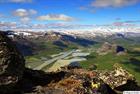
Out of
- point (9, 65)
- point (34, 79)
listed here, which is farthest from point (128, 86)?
point (9, 65)

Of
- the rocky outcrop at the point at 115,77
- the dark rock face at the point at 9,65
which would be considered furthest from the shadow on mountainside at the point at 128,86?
the dark rock face at the point at 9,65

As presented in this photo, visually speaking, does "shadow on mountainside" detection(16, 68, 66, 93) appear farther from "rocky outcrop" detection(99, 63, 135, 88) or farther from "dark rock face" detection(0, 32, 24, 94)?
"rocky outcrop" detection(99, 63, 135, 88)

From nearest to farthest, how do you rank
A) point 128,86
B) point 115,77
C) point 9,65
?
point 9,65, point 128,86, point 115,77

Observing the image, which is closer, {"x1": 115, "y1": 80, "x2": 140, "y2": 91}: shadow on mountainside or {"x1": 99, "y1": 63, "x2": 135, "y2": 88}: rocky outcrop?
{"x1": 115, "y1": 80, "x2": 140, "y2": 91}: shadow on mountainside

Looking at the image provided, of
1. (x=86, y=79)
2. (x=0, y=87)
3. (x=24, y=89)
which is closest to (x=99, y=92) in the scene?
(x=86, y=79)

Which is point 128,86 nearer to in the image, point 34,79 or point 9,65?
point 34,79

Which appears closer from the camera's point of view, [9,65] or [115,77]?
[9,65]

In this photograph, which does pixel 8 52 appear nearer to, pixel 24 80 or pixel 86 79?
pixel 24 80

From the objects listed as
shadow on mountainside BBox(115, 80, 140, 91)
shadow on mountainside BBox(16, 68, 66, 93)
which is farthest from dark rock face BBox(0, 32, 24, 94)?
shadow on mountainside BBox(115, 80, 140, 91)
